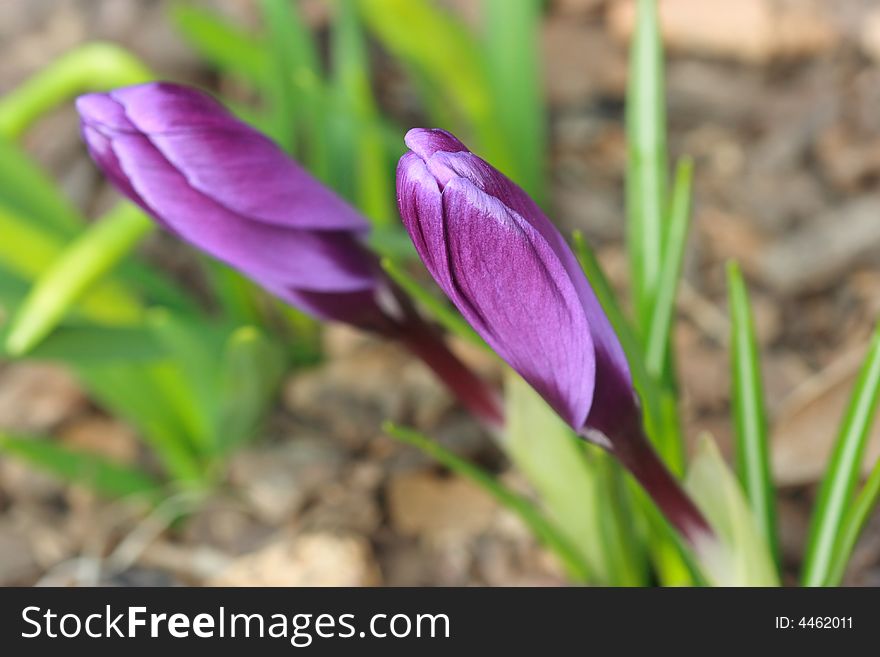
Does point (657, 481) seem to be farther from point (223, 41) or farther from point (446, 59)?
point (223, 41)

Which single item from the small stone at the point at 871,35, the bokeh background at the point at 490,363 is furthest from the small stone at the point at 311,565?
the small stone at the point at 871,35

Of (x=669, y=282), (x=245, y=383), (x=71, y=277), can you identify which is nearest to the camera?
(x=669, y=282)

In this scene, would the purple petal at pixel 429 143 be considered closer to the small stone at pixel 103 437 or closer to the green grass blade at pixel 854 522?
the green grass blade at pixel 854 522

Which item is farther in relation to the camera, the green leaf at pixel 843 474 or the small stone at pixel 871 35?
the small stone at pixel 871 35

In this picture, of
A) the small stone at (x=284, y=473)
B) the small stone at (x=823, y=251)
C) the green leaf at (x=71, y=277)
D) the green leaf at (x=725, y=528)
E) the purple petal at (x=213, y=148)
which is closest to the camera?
the purple petal at (x=213, y=148)

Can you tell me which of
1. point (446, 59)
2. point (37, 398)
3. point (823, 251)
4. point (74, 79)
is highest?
point (446, 59)

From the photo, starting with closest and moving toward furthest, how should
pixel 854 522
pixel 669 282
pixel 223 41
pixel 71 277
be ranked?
pixel 854 522 → pixel 669 282 → pixel 71 277 → pixel 223 41

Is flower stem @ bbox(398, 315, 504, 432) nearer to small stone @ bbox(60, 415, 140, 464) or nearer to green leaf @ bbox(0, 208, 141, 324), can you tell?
green leaf @ bbox(0, 208, 141, 324)

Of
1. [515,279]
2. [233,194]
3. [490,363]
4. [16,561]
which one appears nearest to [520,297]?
[515,279]

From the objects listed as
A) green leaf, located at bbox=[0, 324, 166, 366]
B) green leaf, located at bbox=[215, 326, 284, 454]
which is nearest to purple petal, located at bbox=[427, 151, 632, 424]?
green leaf, located at bbox=[215, 326, 284, 454]
